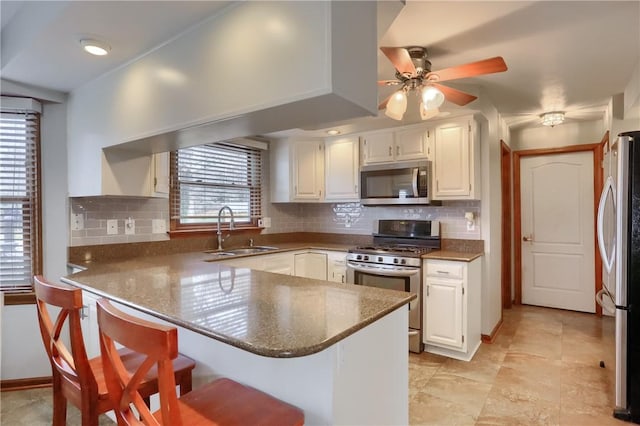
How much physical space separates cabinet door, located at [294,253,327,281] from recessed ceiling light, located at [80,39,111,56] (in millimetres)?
2497

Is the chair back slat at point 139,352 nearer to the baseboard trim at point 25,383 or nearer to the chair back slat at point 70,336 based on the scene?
the chair back slat at point 70,336

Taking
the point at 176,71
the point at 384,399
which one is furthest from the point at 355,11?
the point at 384,399

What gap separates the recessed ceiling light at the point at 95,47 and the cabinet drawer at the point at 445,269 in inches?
110

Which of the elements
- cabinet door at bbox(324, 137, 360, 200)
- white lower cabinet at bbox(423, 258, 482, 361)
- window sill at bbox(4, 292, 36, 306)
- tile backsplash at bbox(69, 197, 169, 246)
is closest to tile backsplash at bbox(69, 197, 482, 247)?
tile backsplash at bbox(69, 197, 169, 246)

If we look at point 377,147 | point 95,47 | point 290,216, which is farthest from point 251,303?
point 290,216

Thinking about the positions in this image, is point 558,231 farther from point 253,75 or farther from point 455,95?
point 253,75

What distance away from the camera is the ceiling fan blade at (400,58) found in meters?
1.89

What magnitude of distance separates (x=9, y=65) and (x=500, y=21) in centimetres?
291

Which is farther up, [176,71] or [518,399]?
[176,71]

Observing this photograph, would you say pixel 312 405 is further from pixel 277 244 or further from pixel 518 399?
pixel 277 244

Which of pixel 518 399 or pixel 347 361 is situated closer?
pixel 347 361

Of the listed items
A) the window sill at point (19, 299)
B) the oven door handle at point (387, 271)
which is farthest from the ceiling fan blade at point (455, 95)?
the window sill at point (19, 299)

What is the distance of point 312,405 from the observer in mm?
1188

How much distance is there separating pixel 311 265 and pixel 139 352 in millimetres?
3033
